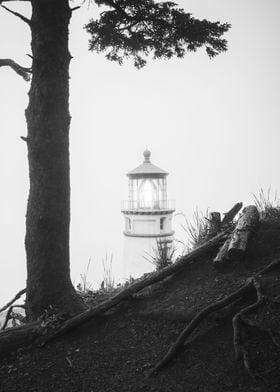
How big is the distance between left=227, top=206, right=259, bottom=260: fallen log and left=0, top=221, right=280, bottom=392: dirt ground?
7.4 inches

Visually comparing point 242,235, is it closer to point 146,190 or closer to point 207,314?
point 207,314

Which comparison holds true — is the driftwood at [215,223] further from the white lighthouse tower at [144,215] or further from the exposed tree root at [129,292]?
the white lighthouse tower at [144,215]

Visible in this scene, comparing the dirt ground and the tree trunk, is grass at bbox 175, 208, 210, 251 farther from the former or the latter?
the tree trunk

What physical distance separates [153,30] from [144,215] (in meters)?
15.9

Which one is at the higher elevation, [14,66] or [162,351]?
[14,66]

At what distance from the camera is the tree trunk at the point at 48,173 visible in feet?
12.9

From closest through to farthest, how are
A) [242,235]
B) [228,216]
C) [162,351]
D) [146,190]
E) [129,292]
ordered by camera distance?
[162,351] → [129,292] → [242,235] → [228,216] → [146,190]

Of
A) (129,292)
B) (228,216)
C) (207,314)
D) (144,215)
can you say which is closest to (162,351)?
(207,314)

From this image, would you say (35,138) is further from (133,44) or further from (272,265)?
(272,265)

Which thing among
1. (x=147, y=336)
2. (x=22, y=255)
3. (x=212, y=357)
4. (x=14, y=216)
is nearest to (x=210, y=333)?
(x=212, y=357)

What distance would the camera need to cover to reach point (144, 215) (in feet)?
67.2

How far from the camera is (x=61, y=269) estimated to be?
4027 mm

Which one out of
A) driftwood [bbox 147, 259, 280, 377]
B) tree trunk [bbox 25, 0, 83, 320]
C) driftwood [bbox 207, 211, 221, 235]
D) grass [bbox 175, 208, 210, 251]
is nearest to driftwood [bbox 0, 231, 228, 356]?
tree trunk [bbox 25, 0, 83, 320]

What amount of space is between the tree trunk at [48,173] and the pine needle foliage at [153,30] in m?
1.20
